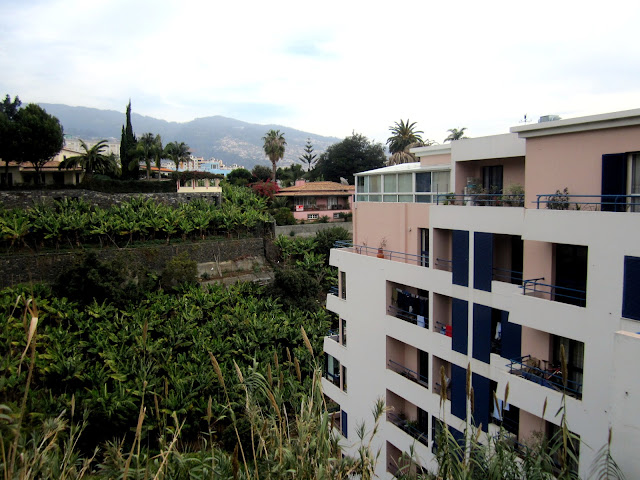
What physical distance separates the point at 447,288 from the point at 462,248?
1.02 metres

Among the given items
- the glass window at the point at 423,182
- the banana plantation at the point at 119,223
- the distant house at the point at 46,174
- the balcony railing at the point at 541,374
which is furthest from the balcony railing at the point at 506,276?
the distant house at the point at 46,174

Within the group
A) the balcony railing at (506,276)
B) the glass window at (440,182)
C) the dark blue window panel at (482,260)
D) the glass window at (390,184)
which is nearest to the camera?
the dark blue window panel at (482,260)

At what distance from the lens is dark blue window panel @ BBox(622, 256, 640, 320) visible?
6.49m

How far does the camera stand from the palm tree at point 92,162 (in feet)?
118

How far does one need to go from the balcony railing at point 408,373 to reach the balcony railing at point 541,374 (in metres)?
2.92

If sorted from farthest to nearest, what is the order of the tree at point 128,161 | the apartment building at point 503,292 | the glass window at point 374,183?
the tree at point 128,161
the glass window at point 374,183
the apartment building at point 503,292

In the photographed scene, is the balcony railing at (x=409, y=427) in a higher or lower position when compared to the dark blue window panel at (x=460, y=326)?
lower

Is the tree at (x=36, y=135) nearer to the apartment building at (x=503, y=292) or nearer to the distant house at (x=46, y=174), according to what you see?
the distant house at (x=46, y=174)

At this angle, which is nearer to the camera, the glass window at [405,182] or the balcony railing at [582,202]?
the balcony railing at [582,202]

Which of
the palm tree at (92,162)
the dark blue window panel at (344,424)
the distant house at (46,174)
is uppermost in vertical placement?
the palm tree at (92,162)

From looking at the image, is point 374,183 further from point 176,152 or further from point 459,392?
point 176,152

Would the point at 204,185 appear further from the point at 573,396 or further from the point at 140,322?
the point at 573,396

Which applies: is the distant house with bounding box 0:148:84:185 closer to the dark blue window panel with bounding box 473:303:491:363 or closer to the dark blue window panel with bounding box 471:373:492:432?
the dark blue window panel with bounding box 473:303:491:363

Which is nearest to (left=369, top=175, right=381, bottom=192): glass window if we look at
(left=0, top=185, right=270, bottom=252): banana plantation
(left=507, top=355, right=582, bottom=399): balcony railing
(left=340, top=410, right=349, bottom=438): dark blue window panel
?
(left=340, top=410, right=349, bottom=438): dark blue window panel
